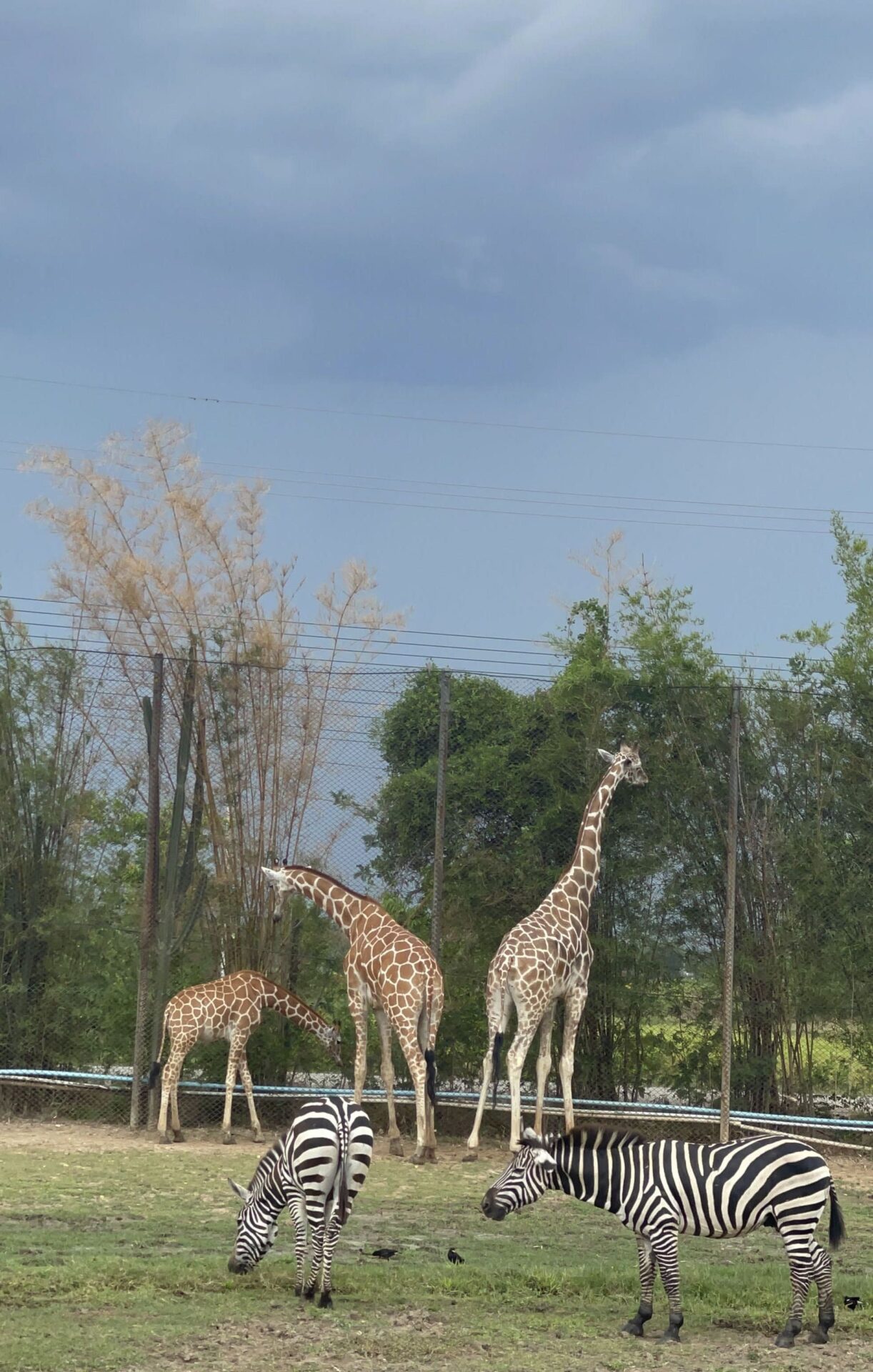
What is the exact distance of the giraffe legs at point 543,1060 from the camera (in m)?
11.2

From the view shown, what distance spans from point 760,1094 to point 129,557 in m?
7.40

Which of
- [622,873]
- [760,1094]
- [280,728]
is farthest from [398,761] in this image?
[760,1094]

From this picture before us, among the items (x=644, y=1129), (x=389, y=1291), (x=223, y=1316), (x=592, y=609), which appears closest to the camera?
(x=223, y=1316)

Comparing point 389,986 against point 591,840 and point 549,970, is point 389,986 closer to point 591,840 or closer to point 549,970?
point 549,970

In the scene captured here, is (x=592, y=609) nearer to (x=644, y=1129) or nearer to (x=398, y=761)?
(x=398, y=761)

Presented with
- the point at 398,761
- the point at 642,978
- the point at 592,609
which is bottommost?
the point at 642,978

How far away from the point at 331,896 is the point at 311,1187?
5.32 m

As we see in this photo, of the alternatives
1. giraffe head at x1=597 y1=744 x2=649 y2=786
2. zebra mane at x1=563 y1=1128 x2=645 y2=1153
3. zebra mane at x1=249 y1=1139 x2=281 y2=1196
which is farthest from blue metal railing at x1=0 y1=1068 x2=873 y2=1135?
zebra mane at x1=563 y1=1128 x2=645 y2=1153

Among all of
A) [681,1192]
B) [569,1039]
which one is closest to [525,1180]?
[681,1192]

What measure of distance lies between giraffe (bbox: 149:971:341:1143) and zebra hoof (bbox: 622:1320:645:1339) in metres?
5.52

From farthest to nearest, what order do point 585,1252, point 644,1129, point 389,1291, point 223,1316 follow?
point 644,1129 < point 585,1252 < point 389,1291 < point 223,1316

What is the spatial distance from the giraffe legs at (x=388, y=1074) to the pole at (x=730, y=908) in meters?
2.47

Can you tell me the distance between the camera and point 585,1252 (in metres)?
7.99

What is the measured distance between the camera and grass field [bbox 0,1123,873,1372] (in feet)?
18.8
